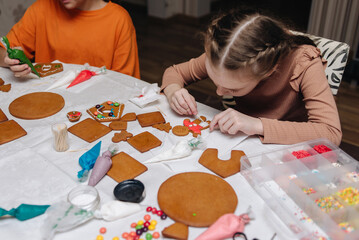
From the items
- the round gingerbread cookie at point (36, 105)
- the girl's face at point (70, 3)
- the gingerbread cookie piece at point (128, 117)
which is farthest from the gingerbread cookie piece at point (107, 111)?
the girl's face at point (70, 3)

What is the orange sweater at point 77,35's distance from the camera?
1.63m

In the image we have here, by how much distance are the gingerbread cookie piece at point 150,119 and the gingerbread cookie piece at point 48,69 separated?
54cm

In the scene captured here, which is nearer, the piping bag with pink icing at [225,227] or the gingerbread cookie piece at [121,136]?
the piping bag with pink icing at [225,227]

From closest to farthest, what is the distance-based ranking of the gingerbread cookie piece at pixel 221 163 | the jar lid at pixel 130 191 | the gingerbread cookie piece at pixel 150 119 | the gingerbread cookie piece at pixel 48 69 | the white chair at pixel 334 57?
1. the jar lid at pixel 130 191
2. the gingerbread cookie piece at pixel 221 163
3. the gingerbread cookie piece at pixel 150 119
4. the white chair at pixel 334 57
5. the gingerbread cookie piece at pixel 48 69

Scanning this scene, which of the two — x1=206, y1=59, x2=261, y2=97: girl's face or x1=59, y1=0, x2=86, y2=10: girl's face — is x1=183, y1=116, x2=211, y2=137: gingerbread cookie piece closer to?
x1=206, y1=59, x2=261, y2=97: girl's face

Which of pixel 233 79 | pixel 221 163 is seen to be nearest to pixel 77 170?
pixel 221 163

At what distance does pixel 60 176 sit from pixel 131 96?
1.66 ft

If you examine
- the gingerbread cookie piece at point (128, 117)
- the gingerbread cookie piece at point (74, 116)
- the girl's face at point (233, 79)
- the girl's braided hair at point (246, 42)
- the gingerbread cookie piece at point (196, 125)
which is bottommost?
the gingerbread cookie piece at point (196, 125)

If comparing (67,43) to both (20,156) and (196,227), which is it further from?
(196,227)

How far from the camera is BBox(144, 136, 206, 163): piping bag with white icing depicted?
37.3 inches

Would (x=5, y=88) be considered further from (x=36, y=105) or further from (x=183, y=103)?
(x=183, y=103)

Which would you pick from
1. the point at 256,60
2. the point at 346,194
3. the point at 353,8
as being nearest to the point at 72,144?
the point at 256,60

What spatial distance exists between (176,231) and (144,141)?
38 centimetres

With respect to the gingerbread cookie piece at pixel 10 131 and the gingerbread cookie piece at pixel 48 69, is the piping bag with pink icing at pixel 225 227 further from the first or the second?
the gingerbread cookie piece at pixel 48 69
